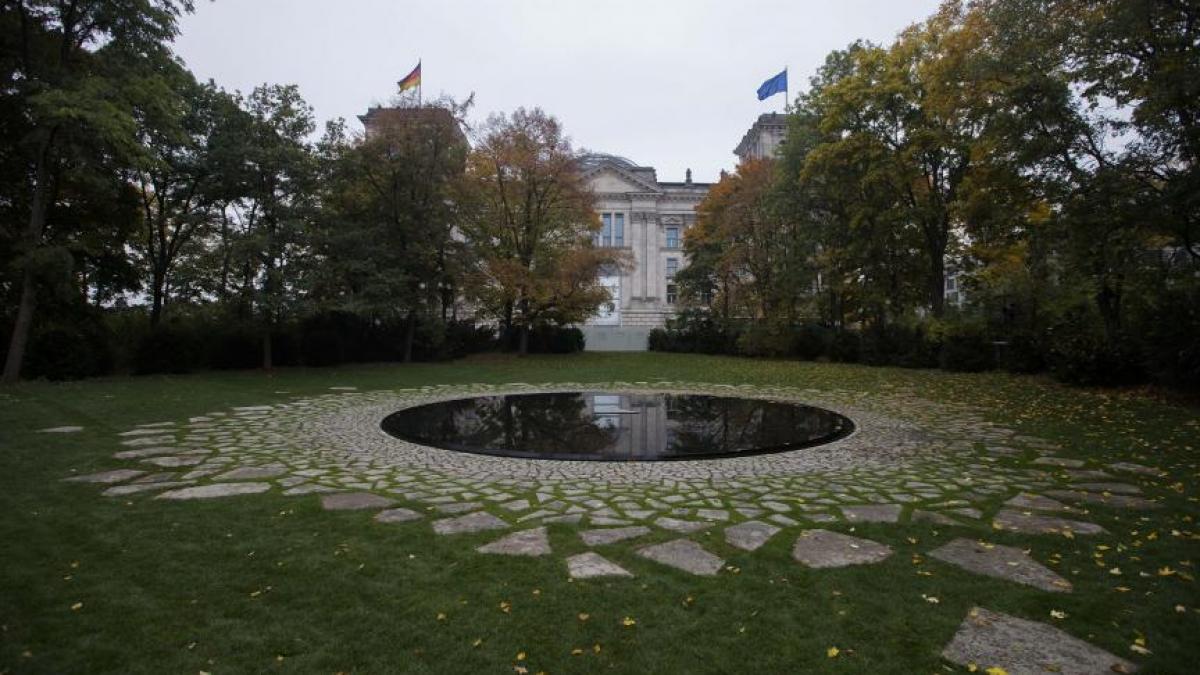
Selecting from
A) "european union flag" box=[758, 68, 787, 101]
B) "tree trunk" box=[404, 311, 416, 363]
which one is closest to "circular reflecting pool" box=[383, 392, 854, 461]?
"tree trunk" box=[404, 311, 416, 363]

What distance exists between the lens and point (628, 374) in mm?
20141

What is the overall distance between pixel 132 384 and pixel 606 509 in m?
15.0

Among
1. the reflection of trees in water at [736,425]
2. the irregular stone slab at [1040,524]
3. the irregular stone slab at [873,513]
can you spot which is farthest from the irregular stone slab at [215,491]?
the irregular stone slab at [1040,524]

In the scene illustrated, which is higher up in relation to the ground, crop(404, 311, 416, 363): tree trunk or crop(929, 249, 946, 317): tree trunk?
crop(929, 249, 946, 317): tree trunk

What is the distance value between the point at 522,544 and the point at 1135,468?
6.86m

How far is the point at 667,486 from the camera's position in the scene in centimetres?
607

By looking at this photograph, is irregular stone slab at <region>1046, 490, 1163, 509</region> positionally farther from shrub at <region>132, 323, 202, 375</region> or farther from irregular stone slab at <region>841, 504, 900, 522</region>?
shrub at <region>132, 323, 202, 375</region>

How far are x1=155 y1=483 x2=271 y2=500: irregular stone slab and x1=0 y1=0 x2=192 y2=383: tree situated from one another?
36.2ft

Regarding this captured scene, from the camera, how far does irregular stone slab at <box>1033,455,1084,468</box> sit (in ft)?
22.5

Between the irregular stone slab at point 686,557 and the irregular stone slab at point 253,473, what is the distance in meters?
4.31

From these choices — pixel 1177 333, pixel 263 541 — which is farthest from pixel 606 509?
pixel 1177 333

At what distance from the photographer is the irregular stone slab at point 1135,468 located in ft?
21.1

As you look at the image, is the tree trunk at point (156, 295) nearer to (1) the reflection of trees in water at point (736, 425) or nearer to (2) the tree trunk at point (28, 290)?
(2) the tree trunk at point (28, 290)

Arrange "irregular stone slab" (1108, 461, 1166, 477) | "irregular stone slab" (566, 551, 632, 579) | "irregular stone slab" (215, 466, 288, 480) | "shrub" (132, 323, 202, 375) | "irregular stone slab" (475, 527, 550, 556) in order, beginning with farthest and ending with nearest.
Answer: "shrub" (132, 323, 202, 375), "irregular stone slab" (1108, 461, 1166, 477), "irregular stone slab" (215, 466, 288, 480), "irregular stone slab" (475, 527, 550, 556), "irregular stone slab" (566, 551, 632, 579)
